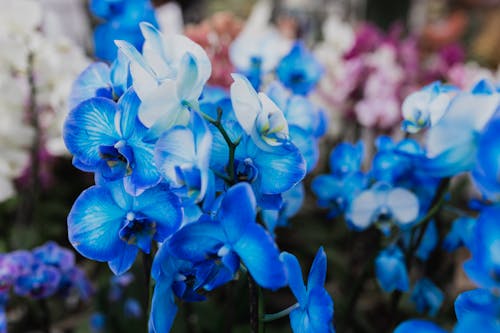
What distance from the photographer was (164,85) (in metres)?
0.28

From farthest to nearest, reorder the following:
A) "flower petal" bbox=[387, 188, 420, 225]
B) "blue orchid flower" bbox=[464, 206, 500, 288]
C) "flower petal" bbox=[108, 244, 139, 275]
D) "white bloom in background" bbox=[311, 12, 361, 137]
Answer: "white bloom in background" bbox=[311, 12, 361, 137] → "flower petal" bbox=[387, 188, 420, 225] → "flower petal" bbox=[108, 244, 139, 275] → "blue orchid flower" bbox=[464, 206, 500, 288]

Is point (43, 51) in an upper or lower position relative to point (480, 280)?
lower

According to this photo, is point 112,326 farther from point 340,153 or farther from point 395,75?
point 395,75

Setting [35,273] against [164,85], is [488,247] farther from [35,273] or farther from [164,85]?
[35,273]

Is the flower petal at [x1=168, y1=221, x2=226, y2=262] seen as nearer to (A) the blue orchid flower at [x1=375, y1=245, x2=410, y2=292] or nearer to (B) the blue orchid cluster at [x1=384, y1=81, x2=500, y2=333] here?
(B) the blue orchid cluster at [x1=384, y1=81, x2=500, y2=333]

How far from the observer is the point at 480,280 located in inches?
9.2

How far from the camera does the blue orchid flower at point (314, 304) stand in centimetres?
31

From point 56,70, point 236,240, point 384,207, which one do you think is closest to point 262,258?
point 236,240

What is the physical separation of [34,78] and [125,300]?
35cm

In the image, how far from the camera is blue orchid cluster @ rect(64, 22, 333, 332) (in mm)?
273

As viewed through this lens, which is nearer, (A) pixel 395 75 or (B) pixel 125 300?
(B) pixel 125 300

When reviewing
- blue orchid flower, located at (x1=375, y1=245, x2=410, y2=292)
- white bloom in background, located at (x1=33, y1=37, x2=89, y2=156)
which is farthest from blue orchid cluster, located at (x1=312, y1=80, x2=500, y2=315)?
white bloom in background, located at (x1=33, y1=37, x2=89, y2=156)

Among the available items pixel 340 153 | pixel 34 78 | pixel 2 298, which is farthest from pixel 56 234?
pixel 340 153

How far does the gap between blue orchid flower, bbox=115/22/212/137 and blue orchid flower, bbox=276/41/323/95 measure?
0.35 m
